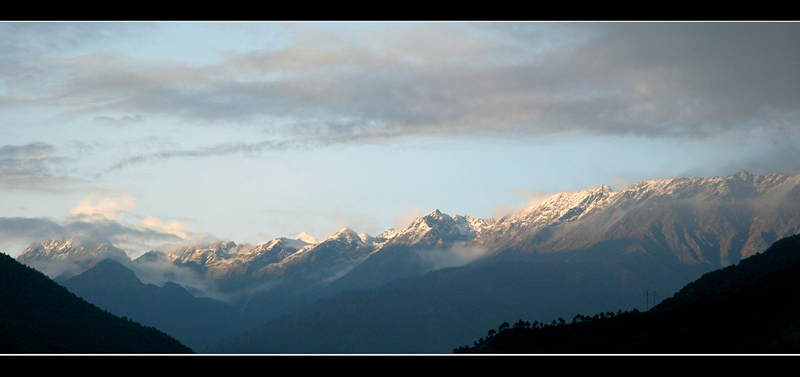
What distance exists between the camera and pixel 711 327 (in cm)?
13262

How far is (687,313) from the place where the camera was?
149 meters

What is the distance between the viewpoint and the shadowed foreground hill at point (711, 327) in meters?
118

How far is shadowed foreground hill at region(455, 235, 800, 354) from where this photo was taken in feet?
385
